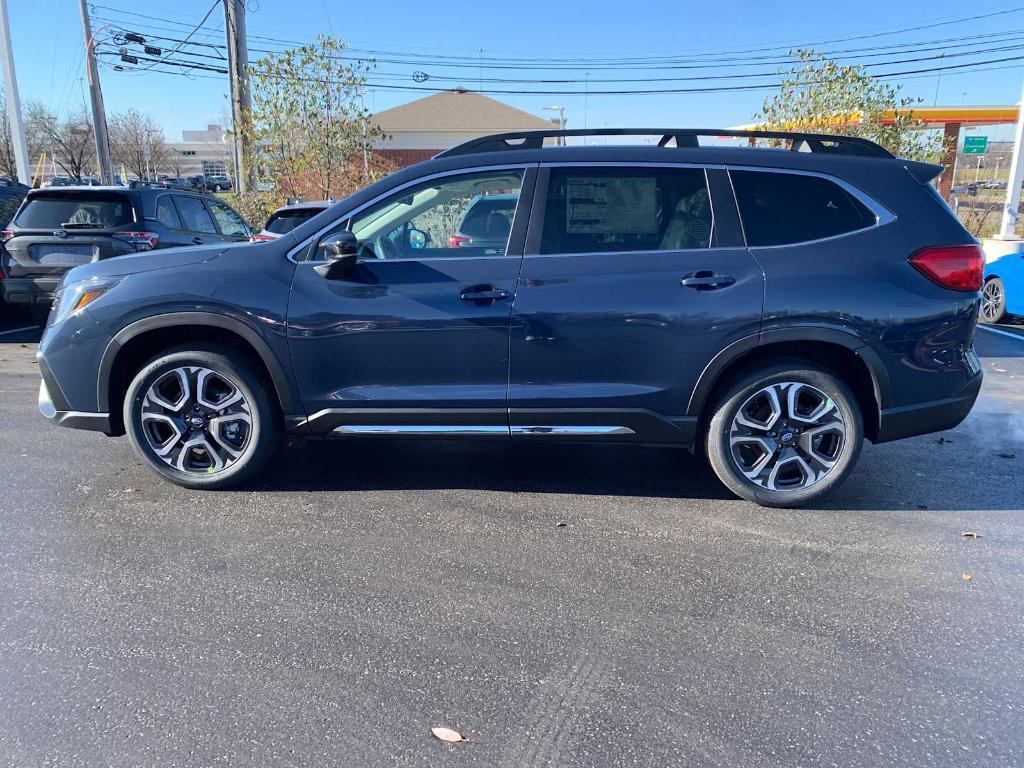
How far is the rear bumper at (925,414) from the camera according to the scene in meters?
3.78

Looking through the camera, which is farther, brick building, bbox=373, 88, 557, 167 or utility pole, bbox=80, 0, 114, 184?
brick building, bbox=373, 88, 557, 167

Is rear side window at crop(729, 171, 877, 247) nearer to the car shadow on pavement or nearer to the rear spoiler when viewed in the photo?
the rear spoiler

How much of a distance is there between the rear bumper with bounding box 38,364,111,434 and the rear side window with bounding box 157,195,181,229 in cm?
477

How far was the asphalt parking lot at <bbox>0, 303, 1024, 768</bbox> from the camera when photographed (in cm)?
226

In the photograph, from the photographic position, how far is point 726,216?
375 cm

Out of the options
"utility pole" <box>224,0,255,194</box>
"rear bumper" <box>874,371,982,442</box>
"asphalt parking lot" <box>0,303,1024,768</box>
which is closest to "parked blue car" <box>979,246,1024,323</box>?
"asphalt parking lot" <box>0,303,1024,768</box>

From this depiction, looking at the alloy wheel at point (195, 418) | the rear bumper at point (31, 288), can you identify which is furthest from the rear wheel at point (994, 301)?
the rear bumper at point (31, 288)

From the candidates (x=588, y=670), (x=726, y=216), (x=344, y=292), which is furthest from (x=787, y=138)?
(x=588, y=670)

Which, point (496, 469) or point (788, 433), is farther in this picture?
point (496, 469)

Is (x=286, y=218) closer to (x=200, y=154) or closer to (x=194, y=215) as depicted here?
(x=194, y=215)

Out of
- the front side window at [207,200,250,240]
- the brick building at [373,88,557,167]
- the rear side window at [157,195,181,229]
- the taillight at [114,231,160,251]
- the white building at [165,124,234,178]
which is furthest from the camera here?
the white building at [165,124,234,178]

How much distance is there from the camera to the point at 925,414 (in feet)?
12.5

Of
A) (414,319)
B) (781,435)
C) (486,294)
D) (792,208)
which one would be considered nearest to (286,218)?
(414,319)

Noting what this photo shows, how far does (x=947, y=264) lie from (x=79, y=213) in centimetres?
824
